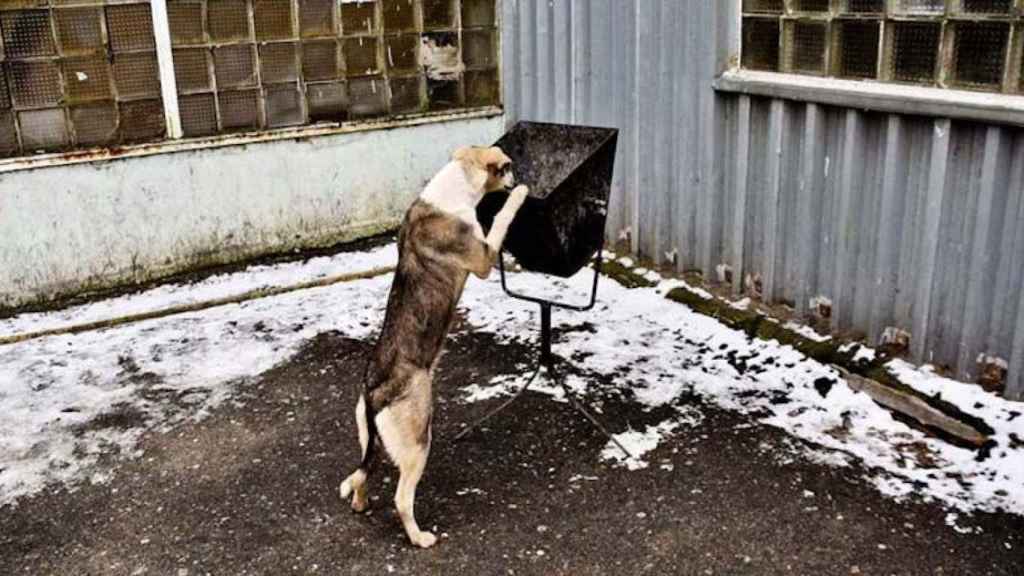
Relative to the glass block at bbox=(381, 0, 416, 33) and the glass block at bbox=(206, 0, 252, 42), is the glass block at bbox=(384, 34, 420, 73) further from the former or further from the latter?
the glass block at bbox=(206, 0, 252, 42)

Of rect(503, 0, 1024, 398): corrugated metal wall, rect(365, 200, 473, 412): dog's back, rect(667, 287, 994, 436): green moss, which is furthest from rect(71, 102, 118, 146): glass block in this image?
rect(667, 287, 994, 436): green moss

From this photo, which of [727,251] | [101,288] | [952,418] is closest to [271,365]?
[101,288]

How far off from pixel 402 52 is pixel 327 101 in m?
0.82

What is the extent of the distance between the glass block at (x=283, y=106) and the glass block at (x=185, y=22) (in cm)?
69

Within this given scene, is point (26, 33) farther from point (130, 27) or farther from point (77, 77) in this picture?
point (130, 27)

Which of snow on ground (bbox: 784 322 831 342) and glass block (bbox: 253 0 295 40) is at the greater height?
glass block (bbox: 253 0 295 40)

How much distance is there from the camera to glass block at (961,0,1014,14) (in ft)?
13.9

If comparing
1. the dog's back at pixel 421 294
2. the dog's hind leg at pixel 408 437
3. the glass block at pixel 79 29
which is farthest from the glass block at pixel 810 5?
the glass block at pixel 79 29

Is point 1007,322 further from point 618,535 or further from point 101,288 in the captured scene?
point 101,288

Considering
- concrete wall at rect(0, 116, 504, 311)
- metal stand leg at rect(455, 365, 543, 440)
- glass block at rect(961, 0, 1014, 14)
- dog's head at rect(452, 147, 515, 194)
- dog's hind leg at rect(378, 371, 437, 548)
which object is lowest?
Answer: metal stand leg at rect(455, 365, 543, 440)

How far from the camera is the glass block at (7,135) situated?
20.9ft

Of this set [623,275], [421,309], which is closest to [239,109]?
[623,275]

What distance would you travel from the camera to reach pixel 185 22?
269 inches

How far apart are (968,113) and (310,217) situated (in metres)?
5.25
